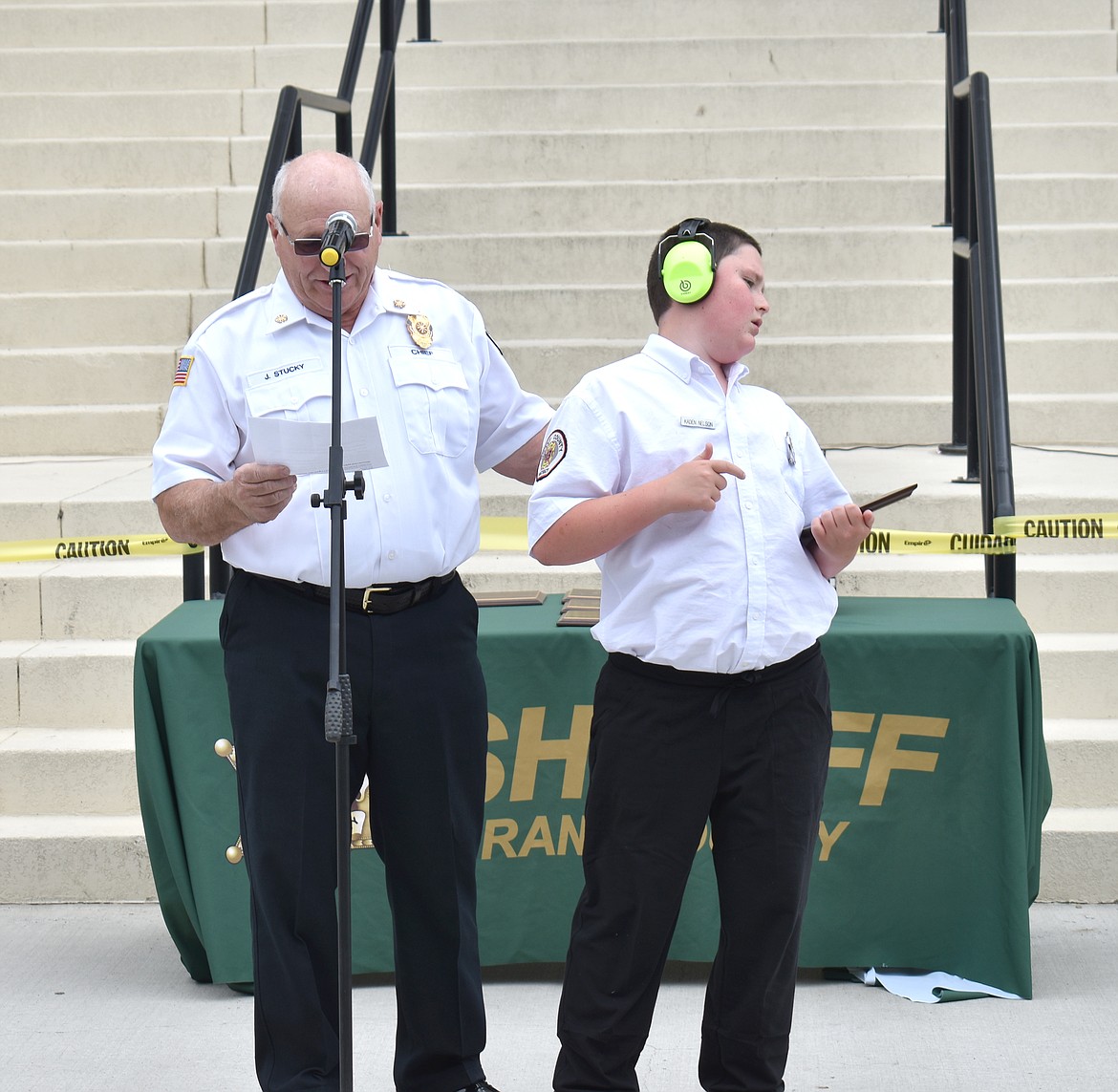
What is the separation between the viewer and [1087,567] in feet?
15.7

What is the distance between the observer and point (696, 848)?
9.09 ft

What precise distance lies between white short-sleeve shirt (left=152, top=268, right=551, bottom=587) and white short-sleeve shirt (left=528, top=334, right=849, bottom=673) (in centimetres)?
23

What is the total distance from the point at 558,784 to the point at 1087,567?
6.49 ft

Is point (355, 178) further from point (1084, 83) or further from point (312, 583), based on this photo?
point (1084, 83)

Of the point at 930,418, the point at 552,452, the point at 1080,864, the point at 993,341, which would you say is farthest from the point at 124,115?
the point at 1080,864

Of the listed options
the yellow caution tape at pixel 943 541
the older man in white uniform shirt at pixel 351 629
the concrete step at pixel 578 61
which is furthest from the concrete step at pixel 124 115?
the older man in white uniform shirt at pixel 351 629

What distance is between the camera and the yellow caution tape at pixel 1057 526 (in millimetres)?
4020

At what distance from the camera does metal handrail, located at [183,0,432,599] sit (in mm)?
4277

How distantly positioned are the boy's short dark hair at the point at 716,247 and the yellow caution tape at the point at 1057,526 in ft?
5.05

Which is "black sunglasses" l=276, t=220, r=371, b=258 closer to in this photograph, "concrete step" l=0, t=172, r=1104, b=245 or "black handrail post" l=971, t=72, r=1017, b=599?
"black handrail post" l=971, t=72, r=1017, b=599

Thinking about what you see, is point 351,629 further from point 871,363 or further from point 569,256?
point 569,256

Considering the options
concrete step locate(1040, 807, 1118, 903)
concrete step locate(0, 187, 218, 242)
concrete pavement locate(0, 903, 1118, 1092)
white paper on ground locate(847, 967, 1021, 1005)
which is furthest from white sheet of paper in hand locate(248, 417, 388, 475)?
concrete step locate(0, 187, 218, 242)

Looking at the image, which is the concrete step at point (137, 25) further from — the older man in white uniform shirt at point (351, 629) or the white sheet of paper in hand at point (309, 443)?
the white sheet of paper in hand at point (309, 443)

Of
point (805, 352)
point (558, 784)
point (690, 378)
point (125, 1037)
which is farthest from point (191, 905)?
point (805, 352)
